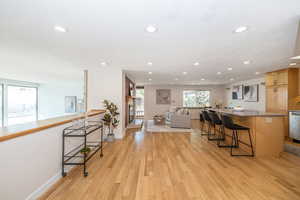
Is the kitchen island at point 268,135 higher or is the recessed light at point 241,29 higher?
the recessed light at point 241,29

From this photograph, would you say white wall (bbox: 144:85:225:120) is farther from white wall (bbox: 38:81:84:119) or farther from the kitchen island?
the kitchen island

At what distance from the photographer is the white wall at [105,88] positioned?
4.46m

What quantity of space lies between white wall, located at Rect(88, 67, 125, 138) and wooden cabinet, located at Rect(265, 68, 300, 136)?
5436 millimetres

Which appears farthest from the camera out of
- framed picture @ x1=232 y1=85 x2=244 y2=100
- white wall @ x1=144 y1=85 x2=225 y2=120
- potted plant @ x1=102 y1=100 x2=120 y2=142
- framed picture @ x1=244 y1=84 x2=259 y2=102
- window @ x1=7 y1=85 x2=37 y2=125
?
white wall @ x1=144 y1=85 x2=225 y2=120

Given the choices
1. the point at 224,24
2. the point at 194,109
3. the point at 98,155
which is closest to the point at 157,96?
the point at 194,109

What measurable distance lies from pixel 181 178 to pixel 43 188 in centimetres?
201

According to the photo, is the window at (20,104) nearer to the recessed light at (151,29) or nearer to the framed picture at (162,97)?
the framed picture at (162,97)

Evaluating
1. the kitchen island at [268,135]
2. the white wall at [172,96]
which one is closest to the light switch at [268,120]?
the kitchen island at [268,135]

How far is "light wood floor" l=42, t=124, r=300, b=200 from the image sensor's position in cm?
179

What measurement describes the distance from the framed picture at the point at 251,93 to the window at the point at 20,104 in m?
12.3

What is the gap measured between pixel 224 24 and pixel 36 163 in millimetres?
3139

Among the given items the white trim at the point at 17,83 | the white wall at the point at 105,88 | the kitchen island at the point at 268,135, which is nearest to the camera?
the kitchen island at the point at 268,135

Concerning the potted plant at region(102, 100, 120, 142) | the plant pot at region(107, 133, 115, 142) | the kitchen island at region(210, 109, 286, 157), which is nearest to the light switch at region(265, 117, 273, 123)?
the kitchen island at region(210, 109, 286, 157)

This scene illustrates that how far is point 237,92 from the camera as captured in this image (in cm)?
783
